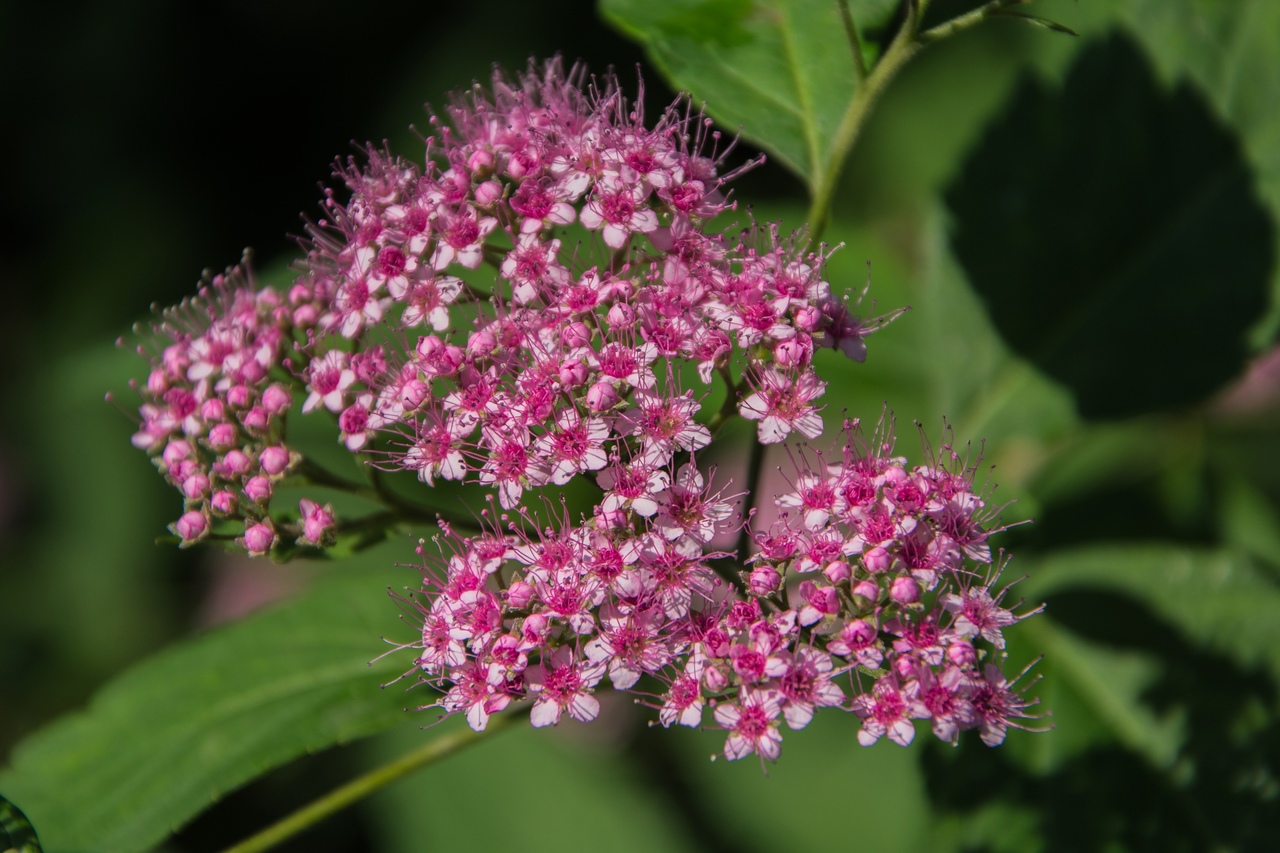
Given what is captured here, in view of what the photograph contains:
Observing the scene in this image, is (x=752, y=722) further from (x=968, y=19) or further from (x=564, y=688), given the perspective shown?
(x=968, y=19)

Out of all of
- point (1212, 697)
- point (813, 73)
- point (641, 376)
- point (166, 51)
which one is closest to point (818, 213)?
point (813, 73)

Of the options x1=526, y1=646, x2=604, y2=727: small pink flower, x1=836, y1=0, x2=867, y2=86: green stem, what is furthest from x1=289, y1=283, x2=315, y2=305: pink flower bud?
x1=836, y1=0, x2=867, y2=86: green stem

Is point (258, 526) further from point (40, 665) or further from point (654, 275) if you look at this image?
point (40, 665)

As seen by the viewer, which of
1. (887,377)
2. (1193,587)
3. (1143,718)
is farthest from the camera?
(887,377)

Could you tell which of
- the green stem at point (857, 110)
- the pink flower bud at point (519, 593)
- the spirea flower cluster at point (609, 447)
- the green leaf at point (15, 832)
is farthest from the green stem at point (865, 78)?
the green leaf at point (15, 832)

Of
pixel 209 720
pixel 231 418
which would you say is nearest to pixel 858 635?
pixel 231 418

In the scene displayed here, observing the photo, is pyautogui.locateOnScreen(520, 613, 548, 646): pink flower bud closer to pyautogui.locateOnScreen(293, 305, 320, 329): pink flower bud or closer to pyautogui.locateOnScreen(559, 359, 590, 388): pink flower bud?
pyautogui.locateOnScreen(559, 359, 590, 388): pink flower bud
